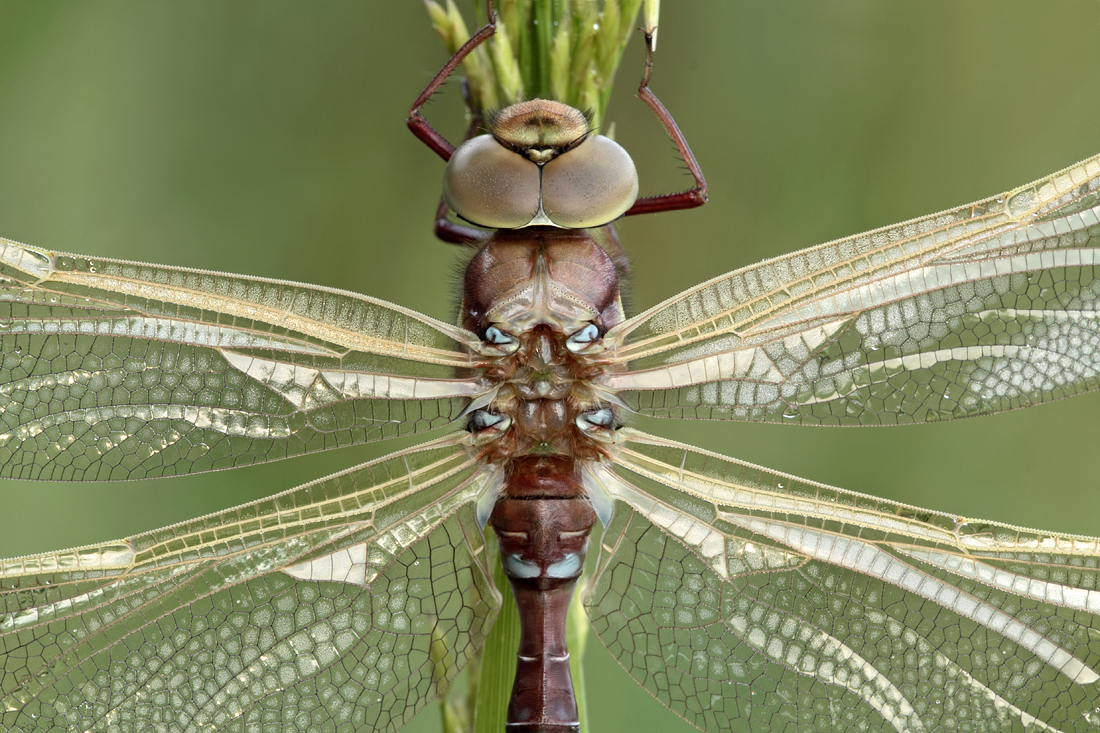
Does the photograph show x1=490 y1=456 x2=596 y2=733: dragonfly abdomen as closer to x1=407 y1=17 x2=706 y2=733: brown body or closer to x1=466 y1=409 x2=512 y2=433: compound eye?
x1=407 y1=17 x2=706 y2=733: brown body

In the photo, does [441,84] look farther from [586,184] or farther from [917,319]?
[917,319]

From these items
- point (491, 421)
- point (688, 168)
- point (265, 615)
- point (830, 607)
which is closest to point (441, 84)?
point (688, 168)

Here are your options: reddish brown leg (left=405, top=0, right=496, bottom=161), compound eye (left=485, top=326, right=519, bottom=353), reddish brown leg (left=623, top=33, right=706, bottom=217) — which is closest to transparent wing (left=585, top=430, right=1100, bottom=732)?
compound eye (left=485, top=326, right=519, bottom=353)

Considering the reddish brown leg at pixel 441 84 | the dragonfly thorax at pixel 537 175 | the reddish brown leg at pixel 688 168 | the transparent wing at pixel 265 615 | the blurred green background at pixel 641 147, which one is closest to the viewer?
the transparent wing at pixel 265 615

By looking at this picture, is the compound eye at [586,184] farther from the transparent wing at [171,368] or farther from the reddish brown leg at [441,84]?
the transparent wing at [171,368]

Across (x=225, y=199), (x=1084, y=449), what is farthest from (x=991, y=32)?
(x=225, y=199)

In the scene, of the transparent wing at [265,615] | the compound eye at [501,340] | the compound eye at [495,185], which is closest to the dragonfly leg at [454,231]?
the compound eye at [495,185]
